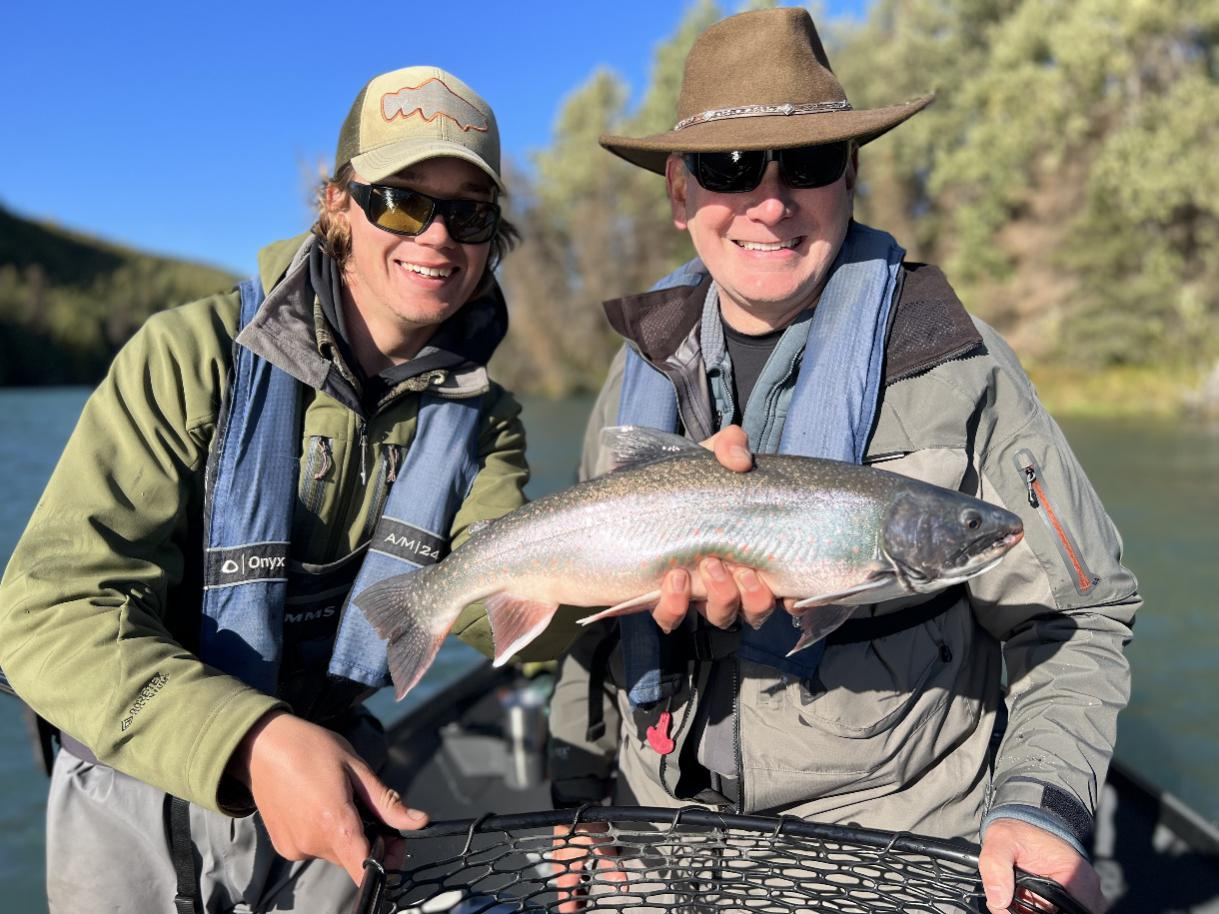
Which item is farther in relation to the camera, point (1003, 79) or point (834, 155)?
point (1003, 79)

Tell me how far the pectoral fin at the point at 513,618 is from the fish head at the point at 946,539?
0.90 meters

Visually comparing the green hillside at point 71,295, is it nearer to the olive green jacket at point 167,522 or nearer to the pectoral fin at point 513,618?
the olive green jacket at point 167,522

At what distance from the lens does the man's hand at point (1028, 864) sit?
1.92m

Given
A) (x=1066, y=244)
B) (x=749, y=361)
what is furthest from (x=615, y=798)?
(x=1066, y=244)

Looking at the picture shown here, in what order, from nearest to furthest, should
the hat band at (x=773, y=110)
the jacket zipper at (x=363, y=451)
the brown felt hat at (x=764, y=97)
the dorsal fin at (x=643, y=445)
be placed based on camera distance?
the dorsal fin at (x=643, y=445), the brown felt hat at (x=764, y=97), the hat band at (x=773, y=110), the jacket zipper at (x=363, y=451)

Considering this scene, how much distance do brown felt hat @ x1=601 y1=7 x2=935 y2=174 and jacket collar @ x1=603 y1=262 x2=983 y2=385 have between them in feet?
1.53

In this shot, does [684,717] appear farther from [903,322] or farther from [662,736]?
[903,322]

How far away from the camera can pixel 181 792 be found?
6.64ft

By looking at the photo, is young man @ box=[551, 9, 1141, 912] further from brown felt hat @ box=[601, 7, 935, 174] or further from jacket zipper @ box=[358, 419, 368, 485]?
jacket zipper @ box=[358, 419, 368, 485]

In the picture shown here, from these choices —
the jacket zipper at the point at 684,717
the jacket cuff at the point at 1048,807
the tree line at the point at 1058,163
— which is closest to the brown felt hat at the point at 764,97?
the jacket zipper at the point at 684,717

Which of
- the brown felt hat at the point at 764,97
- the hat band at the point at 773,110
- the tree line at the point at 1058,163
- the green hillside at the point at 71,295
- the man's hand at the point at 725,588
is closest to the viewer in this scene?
the man's hand at the point at 725,588

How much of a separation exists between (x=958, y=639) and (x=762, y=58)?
174cm

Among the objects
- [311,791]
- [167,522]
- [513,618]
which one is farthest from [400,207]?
[311,791]

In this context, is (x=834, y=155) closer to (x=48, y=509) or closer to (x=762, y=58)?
(x=762, y=58)
